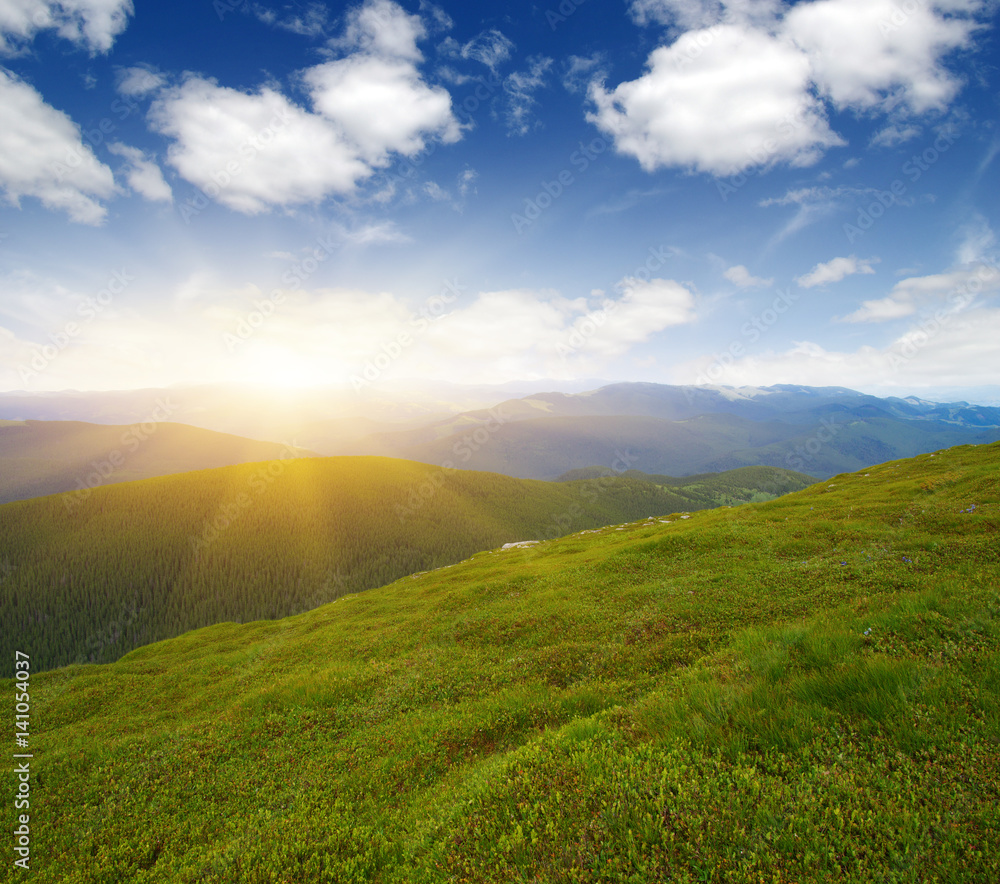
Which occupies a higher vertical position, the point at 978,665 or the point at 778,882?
the point at 978,665

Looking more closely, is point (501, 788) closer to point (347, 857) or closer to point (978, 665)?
point (347, 857)

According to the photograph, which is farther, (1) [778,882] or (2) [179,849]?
(2) [179,849]

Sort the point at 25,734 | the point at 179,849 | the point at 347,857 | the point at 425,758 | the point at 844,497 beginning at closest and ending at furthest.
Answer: the point at 347,857
the point at 179,849
the point at 425,758
the point at 25,734
the point at 844,497

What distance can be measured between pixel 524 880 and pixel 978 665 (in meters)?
8.13

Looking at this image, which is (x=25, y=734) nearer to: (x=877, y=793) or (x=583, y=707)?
(x=583, y=707)

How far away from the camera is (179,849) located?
8.93 m

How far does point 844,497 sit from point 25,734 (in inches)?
2363

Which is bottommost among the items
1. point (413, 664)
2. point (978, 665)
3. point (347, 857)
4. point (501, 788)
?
point (413, 664)

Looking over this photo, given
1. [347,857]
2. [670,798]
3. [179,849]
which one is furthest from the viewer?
[179,849]

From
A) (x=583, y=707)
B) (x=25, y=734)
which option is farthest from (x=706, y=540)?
(x=25, y=734)

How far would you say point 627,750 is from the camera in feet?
22.2

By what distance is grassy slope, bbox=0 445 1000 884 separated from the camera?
189 inches

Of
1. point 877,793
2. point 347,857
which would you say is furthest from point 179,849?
point 877,793

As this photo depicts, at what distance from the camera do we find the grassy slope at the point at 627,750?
15.8 feet
